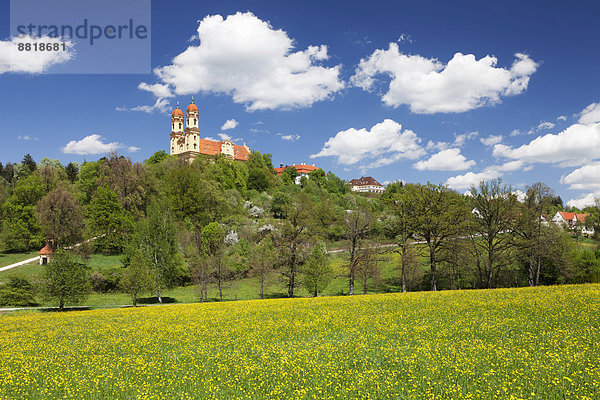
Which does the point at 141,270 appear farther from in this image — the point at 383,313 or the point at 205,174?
the point at 205,174

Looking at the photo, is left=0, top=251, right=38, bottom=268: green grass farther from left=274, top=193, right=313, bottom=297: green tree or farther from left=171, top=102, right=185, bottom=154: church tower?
left=171, top=102, right=185, bottom=154: church tower

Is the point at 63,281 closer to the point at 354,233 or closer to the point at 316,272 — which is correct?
the point at 316,272

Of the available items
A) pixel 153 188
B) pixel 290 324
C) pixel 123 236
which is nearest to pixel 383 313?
pixel 290 324

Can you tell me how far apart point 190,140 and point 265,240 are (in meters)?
107

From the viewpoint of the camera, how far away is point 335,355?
44.2 feet

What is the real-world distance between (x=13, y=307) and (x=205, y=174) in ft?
186

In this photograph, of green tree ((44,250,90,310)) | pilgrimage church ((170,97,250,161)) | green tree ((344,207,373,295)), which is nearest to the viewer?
green tree ((44,250,90,310))

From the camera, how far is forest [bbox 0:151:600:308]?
4244cm

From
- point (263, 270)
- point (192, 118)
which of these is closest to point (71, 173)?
point (192, 118)

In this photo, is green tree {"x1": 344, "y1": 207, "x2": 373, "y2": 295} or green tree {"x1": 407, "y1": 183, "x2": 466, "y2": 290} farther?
green tree {"x1": 344, "y1": 207, "x2": 373, "y2": 295}

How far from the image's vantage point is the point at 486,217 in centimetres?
4331

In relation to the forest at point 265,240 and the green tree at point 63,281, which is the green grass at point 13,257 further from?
the green tree at point 63,281

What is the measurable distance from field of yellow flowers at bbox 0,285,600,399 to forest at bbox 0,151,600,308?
1943 cm

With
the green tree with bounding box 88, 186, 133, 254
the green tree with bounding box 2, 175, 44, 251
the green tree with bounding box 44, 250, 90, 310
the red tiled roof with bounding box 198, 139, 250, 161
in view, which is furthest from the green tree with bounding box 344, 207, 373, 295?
the red tiled roof with bounding box 198, 139, 250, 161
